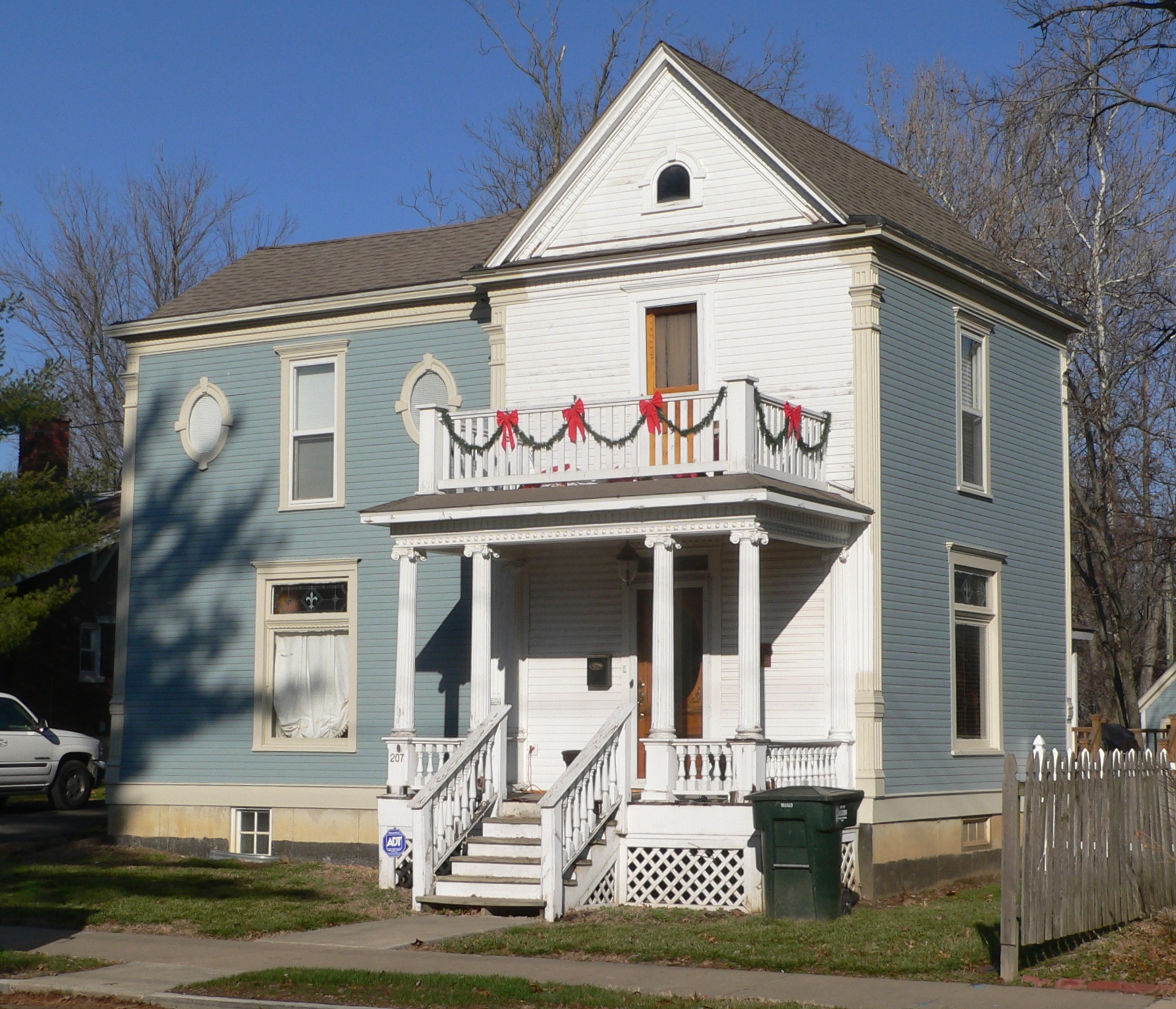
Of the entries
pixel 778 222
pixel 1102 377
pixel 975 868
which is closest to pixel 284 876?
pixel 975 868

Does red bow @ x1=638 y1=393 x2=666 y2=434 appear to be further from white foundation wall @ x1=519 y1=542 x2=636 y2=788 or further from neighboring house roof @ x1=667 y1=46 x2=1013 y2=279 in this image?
neighboring house roof @ x1=667 y1=46 x2=1013 y2=279

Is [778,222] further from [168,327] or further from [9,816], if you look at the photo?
[9,816]

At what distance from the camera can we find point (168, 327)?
21875 mm

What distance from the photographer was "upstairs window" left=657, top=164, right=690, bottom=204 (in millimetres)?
18703

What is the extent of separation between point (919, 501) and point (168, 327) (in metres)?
10.6

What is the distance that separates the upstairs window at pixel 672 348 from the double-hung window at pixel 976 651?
379 centimetres

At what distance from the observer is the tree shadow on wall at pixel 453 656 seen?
766 inches

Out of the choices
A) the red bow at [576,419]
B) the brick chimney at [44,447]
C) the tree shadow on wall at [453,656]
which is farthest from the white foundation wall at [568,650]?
the brick chimney at [44,447]

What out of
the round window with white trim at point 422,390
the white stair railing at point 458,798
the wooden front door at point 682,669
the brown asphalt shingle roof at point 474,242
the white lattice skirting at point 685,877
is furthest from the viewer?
the round window with white trim at point 422,390

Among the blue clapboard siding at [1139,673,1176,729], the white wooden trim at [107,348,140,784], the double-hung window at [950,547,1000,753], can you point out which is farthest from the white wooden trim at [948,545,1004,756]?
the blue clapboard siding at [1139,673,1176,729]

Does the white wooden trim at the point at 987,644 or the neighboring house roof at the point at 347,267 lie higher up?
the neighboring house roof at the point at 347,267

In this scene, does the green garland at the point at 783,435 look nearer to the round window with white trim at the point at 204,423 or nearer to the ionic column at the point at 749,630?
the ionic column at the point at 749,630

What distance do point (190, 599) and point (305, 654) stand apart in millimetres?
1978

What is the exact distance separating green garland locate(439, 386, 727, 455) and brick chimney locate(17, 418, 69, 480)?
17.0m
